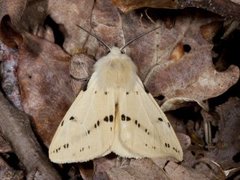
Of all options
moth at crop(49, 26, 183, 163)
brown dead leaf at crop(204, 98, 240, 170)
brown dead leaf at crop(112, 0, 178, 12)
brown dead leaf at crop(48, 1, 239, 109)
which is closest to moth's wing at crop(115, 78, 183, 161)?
moth at crop(49, 26, 183, 163)

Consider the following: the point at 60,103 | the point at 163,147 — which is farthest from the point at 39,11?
the point at 163,147

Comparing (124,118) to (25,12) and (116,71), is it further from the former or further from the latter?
(25,12)

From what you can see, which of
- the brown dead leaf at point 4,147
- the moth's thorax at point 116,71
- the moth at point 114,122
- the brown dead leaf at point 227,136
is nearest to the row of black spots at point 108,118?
the moth at point 114,122

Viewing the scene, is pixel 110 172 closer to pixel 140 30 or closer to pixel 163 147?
pixel 163 147

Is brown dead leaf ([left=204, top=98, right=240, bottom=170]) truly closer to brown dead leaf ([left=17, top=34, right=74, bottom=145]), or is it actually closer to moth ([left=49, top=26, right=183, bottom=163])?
moth ([left=49, top=26, right=183, bottom=163])

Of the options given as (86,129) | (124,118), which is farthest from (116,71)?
(86,129)

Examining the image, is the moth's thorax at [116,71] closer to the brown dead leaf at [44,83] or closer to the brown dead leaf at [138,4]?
the brown dead leaf at [44,83]
